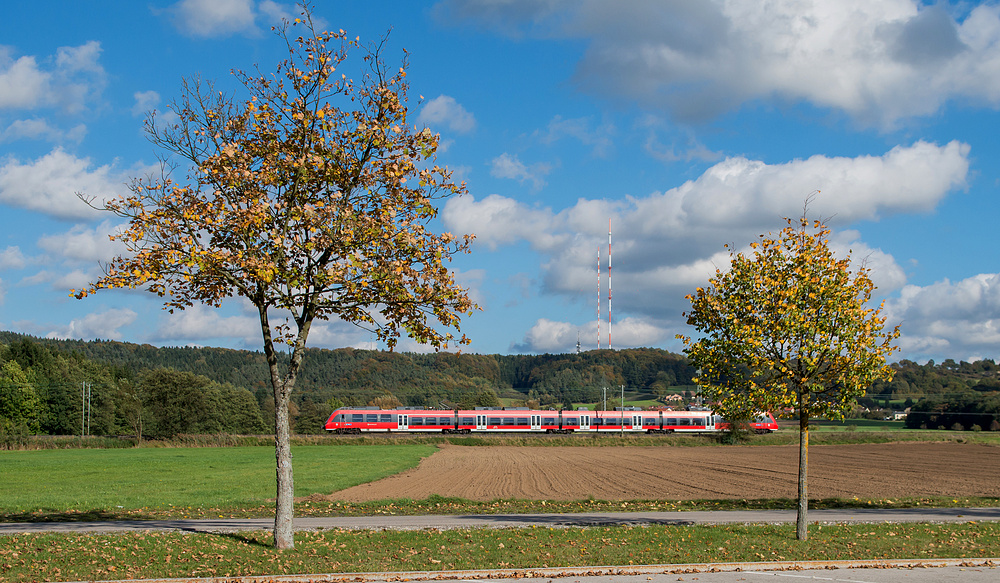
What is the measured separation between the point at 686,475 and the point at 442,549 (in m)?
29.3

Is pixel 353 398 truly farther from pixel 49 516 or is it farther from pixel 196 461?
pixel 49 516

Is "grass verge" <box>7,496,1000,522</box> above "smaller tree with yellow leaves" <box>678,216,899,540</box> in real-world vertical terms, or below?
below

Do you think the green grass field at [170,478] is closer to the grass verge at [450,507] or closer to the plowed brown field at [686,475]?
the grass verge at [450,507]

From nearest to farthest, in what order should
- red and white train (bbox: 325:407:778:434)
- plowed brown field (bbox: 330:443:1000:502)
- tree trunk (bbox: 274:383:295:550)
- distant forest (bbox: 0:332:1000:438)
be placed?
tree trunk (bbox: 274:383:295:550) < plowed brown field (bbox: 330:443:1000:502) < red and white train (bbox: 325:407:778:434) < distant forest (bbox: 0:332:1000:438)

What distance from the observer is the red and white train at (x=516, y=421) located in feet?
286

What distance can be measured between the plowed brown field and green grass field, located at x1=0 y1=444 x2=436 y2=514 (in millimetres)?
3246

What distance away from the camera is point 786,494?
98.0 ft

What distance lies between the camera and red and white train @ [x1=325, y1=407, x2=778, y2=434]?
87312 mm

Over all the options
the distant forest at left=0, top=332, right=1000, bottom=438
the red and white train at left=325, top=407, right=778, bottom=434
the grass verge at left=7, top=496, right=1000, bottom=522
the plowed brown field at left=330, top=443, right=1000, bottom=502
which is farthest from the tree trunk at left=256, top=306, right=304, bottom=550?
the red and white train at left=325, top=407, right=778, bottom=434

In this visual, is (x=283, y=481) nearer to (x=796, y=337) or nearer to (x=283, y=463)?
(x=283, y=463)

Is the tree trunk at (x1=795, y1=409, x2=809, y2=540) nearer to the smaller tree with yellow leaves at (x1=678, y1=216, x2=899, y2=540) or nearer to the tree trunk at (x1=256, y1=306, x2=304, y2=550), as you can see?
the smaller tree with yellow leaves at (x1=678, y1=216, x2=899, y2=540)

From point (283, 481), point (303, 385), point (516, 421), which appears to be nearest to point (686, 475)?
point (283, 481)

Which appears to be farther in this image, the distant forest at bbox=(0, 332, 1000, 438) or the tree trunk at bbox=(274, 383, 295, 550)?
the distant forest at bbox=(0, 332, 1000, 438)

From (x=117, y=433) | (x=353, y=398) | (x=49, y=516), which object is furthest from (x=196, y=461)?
(x=353, y=398)
